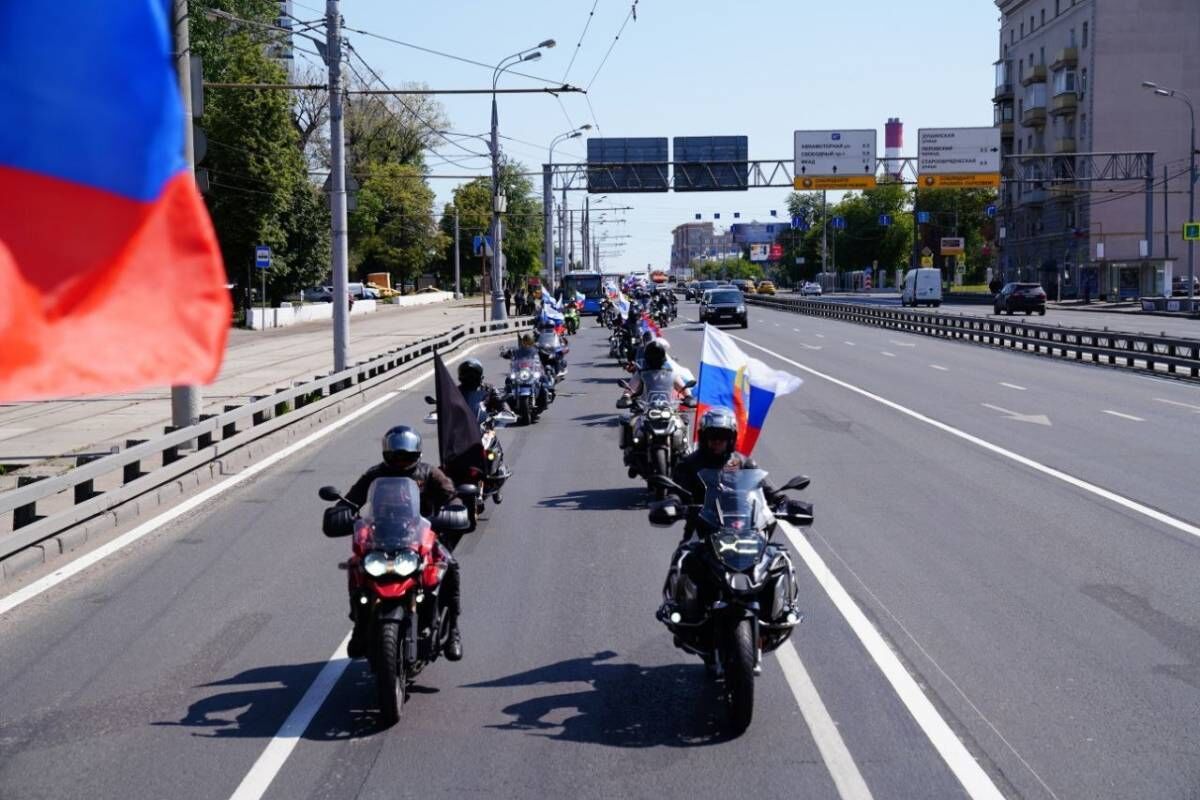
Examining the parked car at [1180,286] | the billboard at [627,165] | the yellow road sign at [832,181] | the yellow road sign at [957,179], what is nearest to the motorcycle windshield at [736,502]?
→ the yellow road sign at [957,179]

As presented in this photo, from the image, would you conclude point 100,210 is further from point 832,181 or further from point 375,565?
point 832,181

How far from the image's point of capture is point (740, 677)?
6965 mm

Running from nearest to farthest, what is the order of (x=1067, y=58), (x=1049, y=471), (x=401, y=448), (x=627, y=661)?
(x=401, y=448) → (x=627, y=661) → (x=1049, y=471) → (x=1067, y=58)

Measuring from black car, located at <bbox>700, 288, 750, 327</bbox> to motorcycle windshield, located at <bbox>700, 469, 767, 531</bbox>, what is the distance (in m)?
51.8

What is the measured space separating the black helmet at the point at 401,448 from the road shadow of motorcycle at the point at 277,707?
114 centimetres

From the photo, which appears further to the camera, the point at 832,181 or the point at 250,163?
the point at 832,181

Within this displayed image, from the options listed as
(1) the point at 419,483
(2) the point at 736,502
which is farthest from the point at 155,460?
(2) the point at 736,502

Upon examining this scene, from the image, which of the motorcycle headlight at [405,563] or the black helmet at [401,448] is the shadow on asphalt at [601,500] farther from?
the motorcycle headlight at [405,563]

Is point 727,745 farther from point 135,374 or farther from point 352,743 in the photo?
point 135,374

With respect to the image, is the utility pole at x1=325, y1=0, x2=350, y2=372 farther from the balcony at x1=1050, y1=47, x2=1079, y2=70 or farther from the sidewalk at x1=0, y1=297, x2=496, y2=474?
the balcony at x1=1050, y1=47, x2=1079, y2=70

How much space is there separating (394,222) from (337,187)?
79.4m

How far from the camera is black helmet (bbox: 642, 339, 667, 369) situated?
1647 cm

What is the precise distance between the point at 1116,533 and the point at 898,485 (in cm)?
340

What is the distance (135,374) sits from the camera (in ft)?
9.00
